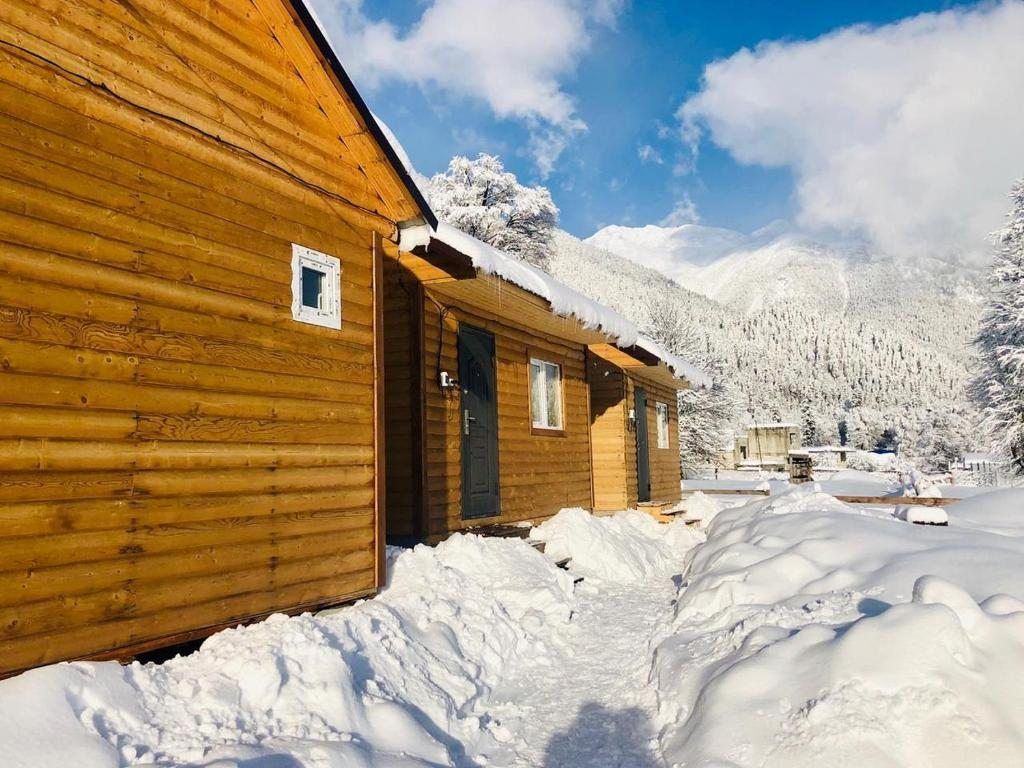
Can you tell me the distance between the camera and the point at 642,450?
17.0 metres

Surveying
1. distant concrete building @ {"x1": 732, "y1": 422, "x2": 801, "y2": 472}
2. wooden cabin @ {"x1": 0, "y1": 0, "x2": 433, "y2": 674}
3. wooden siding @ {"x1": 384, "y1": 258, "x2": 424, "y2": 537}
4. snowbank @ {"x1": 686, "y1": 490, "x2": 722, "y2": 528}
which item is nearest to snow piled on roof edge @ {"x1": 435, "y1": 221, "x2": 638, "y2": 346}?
wooden cabin @ {"x1": 0, "y1": 0, "x2": 433, "y2": 674}

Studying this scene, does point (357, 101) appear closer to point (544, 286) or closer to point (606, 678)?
point (544, 286)

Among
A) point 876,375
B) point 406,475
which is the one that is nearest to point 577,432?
point 406,475

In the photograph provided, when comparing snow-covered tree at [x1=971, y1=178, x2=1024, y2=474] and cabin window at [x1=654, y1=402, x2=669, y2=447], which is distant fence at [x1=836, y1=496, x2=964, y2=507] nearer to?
cabin window at [x1=654, y1=402, x2=669, y2=447]

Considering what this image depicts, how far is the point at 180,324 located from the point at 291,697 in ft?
8.06

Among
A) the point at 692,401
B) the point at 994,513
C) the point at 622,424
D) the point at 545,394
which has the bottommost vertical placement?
the point at 994,513

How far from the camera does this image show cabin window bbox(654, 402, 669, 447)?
62.8 feet

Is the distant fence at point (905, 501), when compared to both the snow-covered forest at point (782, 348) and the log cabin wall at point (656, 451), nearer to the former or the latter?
the log cabin wall at point (656, 451)

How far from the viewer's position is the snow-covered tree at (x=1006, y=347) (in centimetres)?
2438

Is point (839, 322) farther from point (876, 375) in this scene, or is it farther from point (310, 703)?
point (310, 703)

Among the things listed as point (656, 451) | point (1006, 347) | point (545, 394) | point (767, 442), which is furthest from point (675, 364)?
point (767, 442)

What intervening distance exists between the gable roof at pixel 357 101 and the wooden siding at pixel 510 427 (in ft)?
5.25

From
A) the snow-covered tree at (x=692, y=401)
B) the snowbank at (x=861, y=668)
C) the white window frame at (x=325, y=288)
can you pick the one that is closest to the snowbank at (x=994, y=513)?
the snowbank at (x=861, y=668)

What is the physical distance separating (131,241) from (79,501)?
1.60 metres
